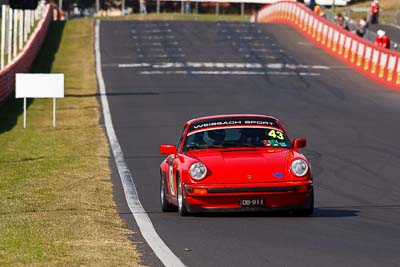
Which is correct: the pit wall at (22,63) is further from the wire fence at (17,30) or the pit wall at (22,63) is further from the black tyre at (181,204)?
the black tyre at (181,204)

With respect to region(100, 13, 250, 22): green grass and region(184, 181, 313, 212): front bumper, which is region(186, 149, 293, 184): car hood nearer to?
region(184, 181, 313, 212): front bumper

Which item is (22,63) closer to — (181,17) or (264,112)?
(264,112)

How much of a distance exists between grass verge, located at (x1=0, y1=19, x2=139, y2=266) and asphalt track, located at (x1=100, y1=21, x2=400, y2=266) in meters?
0.36

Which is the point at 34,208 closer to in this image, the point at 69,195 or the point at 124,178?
the point at 69,195

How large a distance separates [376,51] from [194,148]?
29.5 metres

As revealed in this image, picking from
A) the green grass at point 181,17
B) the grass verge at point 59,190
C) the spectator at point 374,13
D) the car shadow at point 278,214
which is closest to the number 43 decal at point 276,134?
the car shadow at point 278,214

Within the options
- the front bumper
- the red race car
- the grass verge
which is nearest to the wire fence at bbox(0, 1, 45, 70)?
the grass verge

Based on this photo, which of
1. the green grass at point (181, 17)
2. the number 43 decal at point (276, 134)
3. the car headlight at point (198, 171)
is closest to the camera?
the car headlight at point (198, 171)

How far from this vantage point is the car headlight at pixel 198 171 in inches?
556

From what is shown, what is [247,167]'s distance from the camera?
14141mm

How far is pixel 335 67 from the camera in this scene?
47.3m

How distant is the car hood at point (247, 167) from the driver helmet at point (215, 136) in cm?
64

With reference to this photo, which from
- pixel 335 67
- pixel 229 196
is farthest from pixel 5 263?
pixel 335 67

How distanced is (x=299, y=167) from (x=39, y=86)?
631 inches
